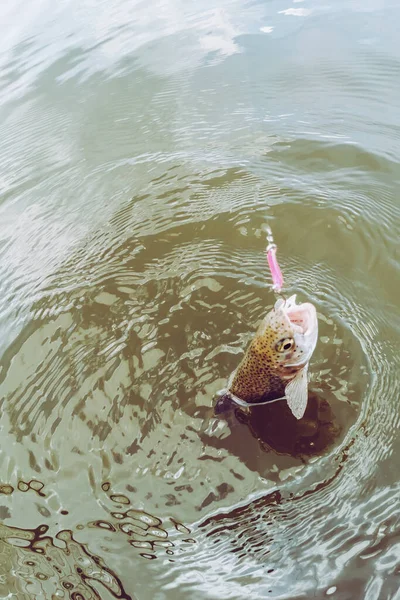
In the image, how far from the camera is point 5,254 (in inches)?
213

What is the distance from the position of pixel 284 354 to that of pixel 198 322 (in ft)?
4.00

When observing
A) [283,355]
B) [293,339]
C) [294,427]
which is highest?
[293,339]

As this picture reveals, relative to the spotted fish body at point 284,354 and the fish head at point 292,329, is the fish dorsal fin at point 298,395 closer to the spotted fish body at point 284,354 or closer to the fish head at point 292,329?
the spotted fish body at point 284,354

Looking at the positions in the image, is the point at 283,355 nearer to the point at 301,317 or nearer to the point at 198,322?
the point at 301,317

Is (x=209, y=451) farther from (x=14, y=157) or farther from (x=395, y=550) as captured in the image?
(x=14, y=157)

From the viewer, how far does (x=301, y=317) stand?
10.3ft

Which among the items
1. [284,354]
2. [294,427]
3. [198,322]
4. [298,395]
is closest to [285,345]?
[284,354]

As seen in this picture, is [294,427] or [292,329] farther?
[294,427]

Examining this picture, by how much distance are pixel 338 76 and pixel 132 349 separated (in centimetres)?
504

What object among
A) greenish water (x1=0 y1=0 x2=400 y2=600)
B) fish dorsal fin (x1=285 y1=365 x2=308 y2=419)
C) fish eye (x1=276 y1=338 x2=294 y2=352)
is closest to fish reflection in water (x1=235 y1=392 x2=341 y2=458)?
greenish water (x1=0 y1=0 x2=400 y2=600)

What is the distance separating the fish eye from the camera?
10.3 ft

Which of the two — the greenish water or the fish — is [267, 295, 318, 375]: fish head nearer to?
the fish

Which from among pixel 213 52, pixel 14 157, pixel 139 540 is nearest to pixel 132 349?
pixel 139 540

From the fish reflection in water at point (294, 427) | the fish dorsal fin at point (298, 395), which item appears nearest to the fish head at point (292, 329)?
the fish dorsal fin at point (298, 395)
